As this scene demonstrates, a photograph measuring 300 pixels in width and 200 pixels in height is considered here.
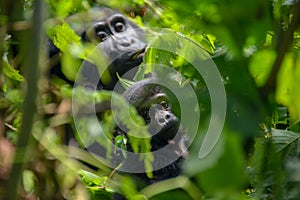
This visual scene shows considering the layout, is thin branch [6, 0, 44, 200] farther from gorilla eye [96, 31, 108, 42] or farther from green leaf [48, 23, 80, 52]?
gorilla eye [96, 31, 108, 42]

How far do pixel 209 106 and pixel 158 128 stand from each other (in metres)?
0.74

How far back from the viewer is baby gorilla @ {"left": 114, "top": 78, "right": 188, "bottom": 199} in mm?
856

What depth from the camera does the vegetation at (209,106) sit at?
28 cm

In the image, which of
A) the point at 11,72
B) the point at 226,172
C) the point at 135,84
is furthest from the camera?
the point at 135,84

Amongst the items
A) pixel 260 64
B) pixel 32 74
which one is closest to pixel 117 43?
pixel 260 64

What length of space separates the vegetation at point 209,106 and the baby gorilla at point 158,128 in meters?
0.15

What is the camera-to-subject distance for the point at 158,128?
3.68 ft

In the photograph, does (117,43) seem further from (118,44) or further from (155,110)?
(155,110)

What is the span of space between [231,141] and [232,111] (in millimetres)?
94

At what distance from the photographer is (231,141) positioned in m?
0.24

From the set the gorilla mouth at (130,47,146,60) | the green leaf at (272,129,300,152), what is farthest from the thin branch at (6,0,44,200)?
the gorilla mouth at (130,47,146,60)

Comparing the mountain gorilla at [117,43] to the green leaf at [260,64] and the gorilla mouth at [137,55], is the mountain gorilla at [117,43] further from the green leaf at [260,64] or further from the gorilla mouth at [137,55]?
the green leaf at [260,64]

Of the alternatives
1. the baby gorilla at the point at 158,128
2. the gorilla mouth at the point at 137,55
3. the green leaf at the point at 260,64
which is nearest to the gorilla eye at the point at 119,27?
the gorilla mouth at the point at 137,55

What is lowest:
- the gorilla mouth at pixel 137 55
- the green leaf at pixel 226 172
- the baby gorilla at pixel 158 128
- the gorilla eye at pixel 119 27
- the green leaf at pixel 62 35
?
the baby gorilla at pixel 158 128
